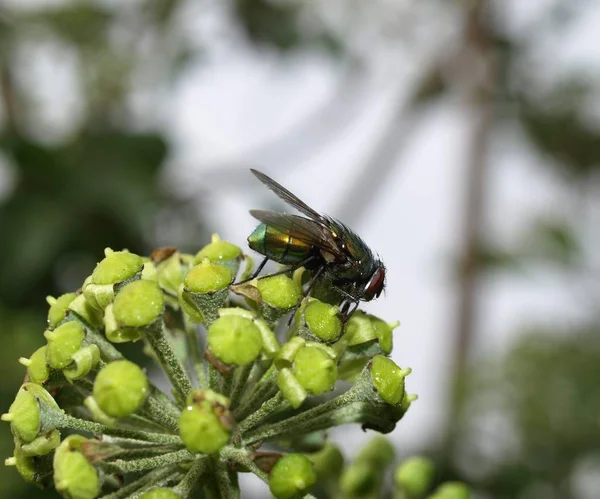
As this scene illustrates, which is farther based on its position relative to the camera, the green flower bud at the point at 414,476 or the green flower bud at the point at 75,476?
the green flower bud at the point at 414,476

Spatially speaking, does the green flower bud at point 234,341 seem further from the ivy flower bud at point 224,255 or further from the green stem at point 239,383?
the ivy flower bud at point 224,255

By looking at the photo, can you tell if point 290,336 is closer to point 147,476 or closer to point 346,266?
point 346,266

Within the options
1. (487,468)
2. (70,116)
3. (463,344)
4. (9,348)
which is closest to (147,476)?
(9,348)

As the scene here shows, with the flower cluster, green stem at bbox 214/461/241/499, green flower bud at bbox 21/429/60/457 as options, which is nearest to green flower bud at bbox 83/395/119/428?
the flower cluster

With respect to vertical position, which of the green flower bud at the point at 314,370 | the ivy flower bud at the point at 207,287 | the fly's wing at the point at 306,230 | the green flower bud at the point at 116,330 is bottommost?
the green flower bud at the point at 314,370

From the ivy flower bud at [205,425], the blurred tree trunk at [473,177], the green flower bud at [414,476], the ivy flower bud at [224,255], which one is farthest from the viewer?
the blurred tree trunk at [473,177]

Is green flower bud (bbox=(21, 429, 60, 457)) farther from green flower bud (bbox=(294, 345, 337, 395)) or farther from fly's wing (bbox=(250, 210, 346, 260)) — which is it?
fly's wing (bbox=(250, 210, 346, 260))

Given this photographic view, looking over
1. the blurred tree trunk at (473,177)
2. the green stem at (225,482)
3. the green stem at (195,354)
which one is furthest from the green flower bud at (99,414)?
the blurred tree trunk at (473,177)

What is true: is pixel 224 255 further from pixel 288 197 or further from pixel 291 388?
pixel 291 388

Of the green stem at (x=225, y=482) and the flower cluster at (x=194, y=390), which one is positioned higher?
the flower cluster at (x=194, y=390)
